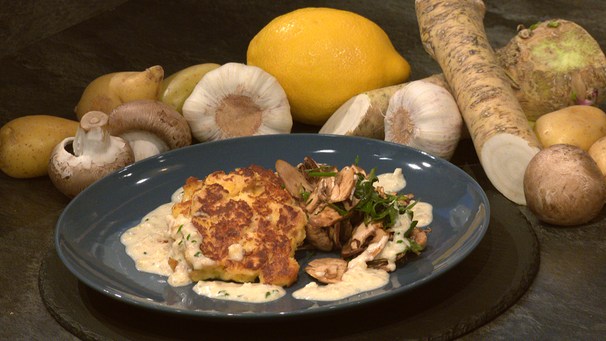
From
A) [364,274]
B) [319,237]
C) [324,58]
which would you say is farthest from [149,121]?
[364,274]

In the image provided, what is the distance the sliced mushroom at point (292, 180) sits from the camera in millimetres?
2459

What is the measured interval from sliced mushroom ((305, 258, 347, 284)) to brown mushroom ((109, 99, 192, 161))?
1208mm

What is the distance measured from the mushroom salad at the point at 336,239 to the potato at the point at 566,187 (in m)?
0.49

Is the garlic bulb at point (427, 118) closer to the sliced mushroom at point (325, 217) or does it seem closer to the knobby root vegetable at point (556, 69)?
the knobby root vegetable at point (556, 69)

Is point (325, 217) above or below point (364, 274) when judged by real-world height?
above

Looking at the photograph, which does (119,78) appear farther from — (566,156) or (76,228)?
(566,156)

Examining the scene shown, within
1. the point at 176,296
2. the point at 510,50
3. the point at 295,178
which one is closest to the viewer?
the point at 176,296

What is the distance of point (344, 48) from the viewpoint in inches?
139

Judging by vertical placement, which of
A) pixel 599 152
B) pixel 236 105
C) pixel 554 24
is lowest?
pixel 599 152

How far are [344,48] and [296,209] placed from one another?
1413mm

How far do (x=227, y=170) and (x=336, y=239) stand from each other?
32.3 inches

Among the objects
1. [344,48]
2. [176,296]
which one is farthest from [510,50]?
[176,296]

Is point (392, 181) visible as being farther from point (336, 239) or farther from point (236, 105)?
point (236, 105)

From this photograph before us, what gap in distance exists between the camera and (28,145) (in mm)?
3158
